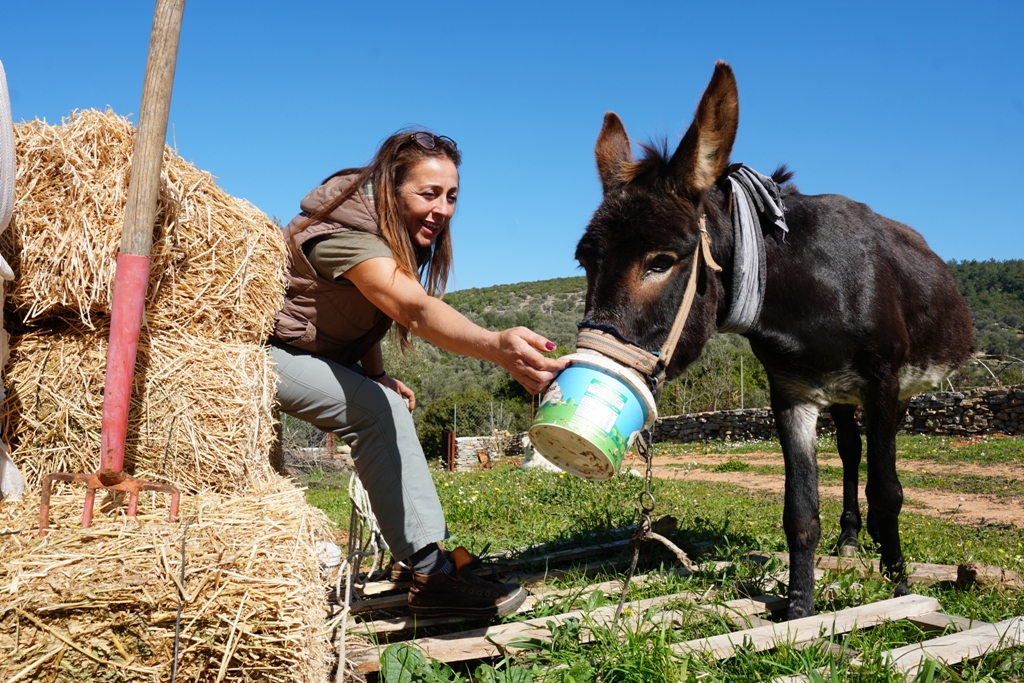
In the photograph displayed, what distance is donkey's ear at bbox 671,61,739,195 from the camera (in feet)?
8.54

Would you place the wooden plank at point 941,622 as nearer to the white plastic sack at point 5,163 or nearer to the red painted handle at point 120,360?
the red painted handle at point 120,360

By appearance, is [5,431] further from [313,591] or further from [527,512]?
[527,512]

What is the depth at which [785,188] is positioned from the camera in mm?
3789

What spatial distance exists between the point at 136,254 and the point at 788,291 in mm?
2694

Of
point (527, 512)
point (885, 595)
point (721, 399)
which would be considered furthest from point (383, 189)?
point (721, 399)

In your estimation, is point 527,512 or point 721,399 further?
point 721,399

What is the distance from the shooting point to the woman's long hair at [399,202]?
278cm

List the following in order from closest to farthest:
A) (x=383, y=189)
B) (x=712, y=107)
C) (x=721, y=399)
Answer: (x=712, y=107), (x=383, y=189), (x=721, y=399)


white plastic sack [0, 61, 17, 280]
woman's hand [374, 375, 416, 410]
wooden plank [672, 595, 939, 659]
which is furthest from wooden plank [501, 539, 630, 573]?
white plastic sack [0, 61, 17, 280]

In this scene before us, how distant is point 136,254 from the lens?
80.4 inches

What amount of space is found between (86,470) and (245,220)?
1068 mm

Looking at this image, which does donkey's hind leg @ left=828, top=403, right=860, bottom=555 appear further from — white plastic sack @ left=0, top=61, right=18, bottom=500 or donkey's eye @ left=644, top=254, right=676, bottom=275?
white plastic sack @ left=0, top=61, right=18, bottom=500

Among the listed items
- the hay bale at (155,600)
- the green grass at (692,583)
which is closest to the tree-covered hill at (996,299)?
the green grass at (692,583)

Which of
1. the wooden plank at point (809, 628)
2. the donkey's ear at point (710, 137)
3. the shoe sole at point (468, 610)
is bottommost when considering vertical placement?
the shoe sole at point (468, 610)
